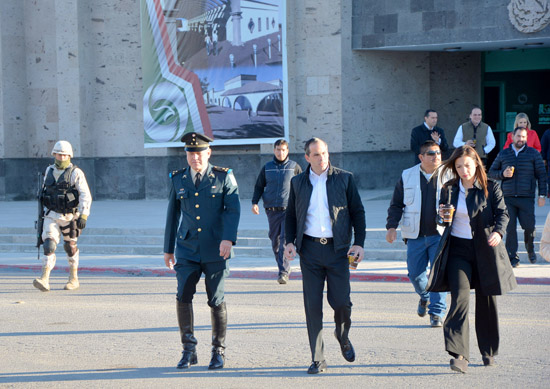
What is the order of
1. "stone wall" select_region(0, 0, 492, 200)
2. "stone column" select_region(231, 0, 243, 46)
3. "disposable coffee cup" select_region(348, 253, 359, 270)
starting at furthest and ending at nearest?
1. "stone column" select_region(231, 0, 243, 46)
2. "stone wall" select_region(0, 0, 492, 200)
3. "disposable coffee cup" select_region(348, 253, 359, 270)

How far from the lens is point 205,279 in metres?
6.98

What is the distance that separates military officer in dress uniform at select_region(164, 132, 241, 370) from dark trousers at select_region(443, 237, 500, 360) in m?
1.82

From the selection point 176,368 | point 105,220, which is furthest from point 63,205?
point 105,220

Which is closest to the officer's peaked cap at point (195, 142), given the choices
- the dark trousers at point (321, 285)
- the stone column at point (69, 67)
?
the dark trousers at point (321, 285)

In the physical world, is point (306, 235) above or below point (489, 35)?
below

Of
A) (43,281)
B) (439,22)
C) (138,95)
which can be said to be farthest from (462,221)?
(138,95)

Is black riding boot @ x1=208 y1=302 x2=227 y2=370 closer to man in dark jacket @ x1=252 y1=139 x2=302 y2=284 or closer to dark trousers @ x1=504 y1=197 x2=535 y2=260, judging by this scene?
man in dark jacket @ x1=252 y1=139 x2=302 y2=284

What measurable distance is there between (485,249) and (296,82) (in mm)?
15709

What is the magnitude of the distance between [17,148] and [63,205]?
15.3 metres

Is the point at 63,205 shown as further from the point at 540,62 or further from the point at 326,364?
the point at 540,62

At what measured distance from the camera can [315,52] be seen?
21.8 meters

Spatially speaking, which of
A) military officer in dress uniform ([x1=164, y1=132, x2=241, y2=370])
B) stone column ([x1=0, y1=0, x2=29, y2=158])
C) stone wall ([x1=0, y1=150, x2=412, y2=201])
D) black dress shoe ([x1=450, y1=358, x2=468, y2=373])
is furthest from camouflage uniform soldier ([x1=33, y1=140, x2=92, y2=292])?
stone column ([x1=0, y1=0, x2=29, y2=158])

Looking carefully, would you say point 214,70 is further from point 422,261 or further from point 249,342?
point 249,342

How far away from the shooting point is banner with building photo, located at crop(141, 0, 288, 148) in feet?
71.4
